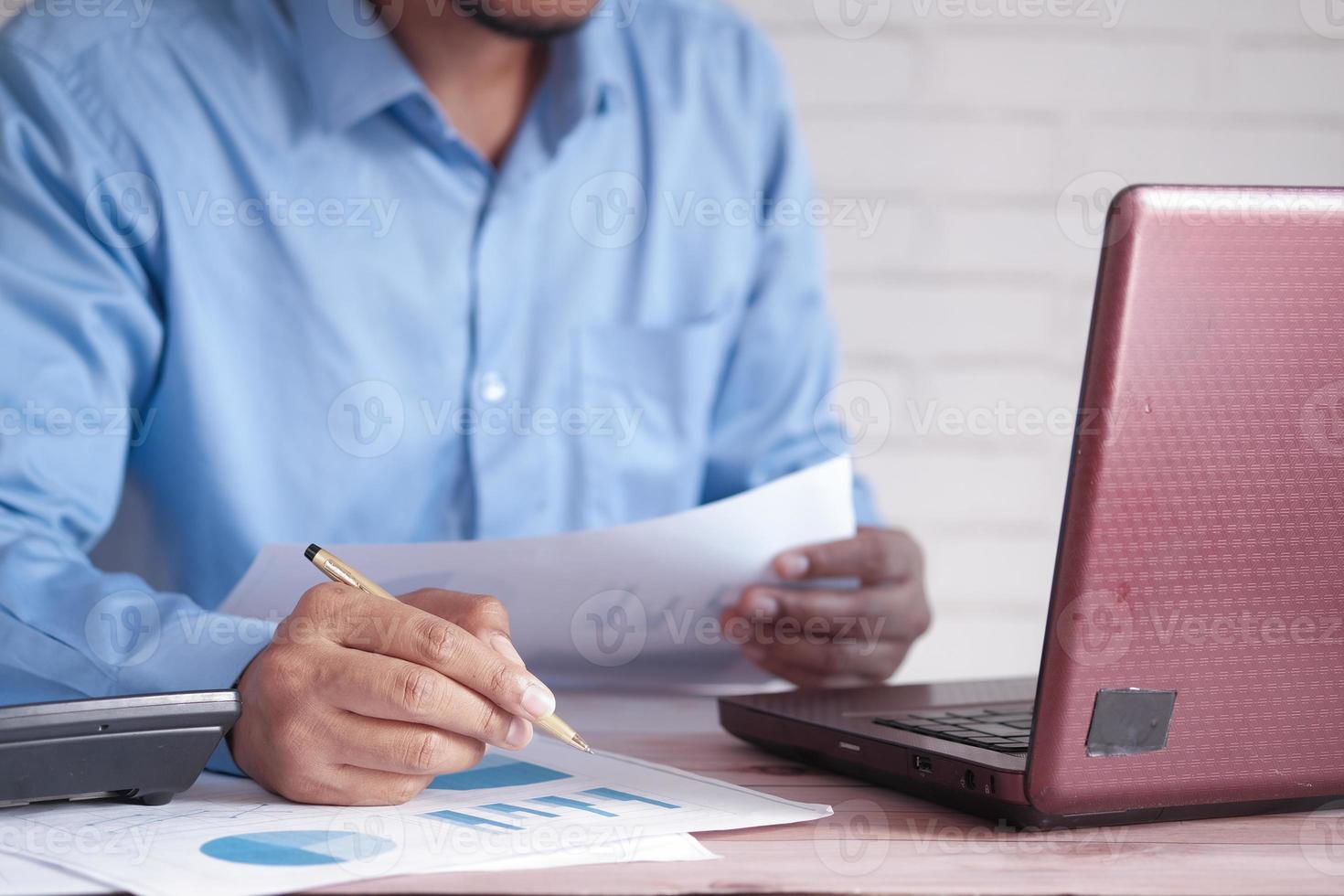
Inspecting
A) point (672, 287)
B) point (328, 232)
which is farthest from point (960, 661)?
point (328, 232)

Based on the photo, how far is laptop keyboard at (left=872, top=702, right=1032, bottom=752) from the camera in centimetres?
62

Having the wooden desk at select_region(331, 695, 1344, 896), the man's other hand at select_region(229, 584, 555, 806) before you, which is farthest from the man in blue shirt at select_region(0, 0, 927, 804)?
the wooden desk at select_region(331, 695, 1344, 896)

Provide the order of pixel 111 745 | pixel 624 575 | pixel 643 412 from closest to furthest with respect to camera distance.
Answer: pixel 111 745 → pixel 624 575 → pixel 643 412

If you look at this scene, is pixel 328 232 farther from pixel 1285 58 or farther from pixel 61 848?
pixel 1285 58

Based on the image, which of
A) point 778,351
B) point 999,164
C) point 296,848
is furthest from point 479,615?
point 999,164

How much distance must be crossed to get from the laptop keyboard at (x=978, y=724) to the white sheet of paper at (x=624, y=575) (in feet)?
0.74

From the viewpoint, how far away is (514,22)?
1196 mm

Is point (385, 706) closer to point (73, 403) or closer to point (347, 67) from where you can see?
point (73, 403)

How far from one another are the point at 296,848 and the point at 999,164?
5.30 feet

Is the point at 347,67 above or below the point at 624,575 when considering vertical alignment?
above

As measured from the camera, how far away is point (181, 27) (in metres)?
1.15

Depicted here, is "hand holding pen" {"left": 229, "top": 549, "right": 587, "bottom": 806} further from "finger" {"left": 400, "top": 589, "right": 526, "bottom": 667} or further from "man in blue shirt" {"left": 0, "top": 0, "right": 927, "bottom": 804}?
"man in blue shirt" {"left": 0, "top": 0, "right": 927, "bottom": 804}

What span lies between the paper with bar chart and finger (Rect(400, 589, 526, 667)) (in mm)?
79

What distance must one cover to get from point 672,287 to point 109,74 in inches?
23.6
